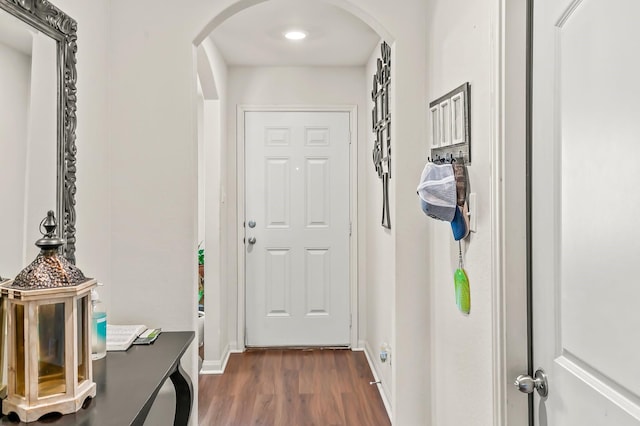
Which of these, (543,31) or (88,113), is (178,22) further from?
(543,31)

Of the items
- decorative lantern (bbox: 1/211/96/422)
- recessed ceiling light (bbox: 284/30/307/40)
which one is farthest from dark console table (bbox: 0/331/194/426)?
recessed ceiling light (bbox: 284/30/307/40)

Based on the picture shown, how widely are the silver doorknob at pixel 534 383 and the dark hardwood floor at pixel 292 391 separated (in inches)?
70.6

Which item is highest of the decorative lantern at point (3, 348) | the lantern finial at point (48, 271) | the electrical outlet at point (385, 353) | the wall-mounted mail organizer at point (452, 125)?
the wall-mounted mail organizer at point (452, 125)

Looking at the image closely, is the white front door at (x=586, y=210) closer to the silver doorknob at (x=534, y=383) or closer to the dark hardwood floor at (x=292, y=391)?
the silver doorknob at (x=534, y=383)

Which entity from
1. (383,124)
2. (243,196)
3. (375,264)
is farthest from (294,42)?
(375,264)

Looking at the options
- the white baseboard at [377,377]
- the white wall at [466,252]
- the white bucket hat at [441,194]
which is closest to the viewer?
the white wall at [466,252]

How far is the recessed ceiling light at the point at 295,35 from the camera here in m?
3.23

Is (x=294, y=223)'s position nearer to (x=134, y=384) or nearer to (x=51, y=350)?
(x=134, y=384)

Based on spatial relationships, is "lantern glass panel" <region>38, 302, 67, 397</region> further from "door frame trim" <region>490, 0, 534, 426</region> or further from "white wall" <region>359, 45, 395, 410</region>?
"white wall" <region>359, 45, 395, 410</region>

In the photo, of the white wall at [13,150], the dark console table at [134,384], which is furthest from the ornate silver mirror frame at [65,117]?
the dark console table at [134,384]

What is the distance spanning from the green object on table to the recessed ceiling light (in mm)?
2193

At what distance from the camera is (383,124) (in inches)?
121

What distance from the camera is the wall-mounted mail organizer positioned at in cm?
158

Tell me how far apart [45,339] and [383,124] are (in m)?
2.37
